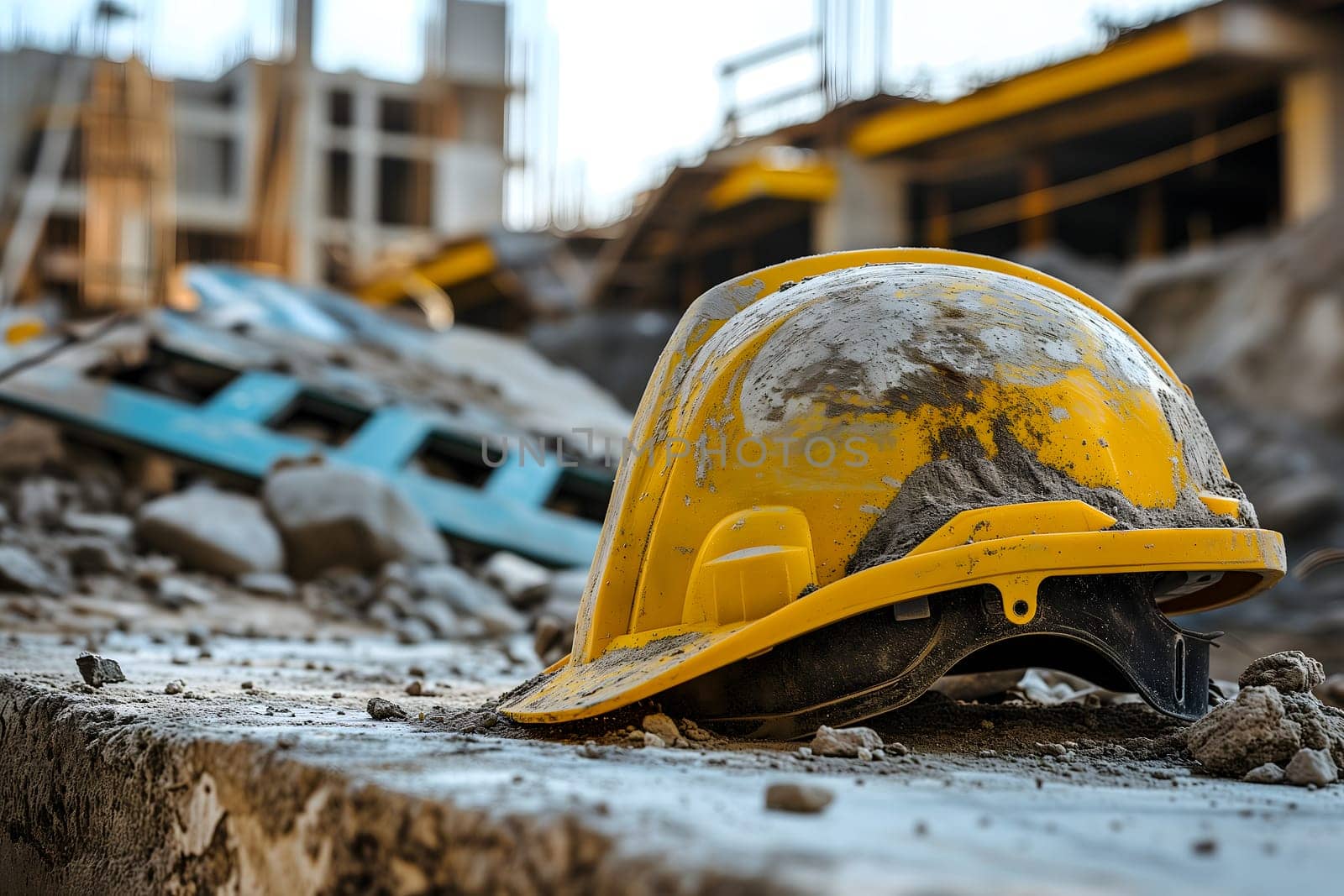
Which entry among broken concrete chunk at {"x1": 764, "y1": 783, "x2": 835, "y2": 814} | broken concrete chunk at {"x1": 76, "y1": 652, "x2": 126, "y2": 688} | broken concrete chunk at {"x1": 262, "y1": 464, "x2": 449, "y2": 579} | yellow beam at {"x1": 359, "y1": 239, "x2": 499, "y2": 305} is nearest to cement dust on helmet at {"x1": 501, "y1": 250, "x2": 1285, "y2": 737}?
broken concrete chunk at {"x1": 764, "y1": 783, "x2": 835, "y2": 814}

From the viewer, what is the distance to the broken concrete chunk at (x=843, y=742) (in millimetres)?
2314

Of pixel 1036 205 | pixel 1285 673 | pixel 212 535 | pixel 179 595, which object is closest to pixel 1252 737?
pixel 1285 673

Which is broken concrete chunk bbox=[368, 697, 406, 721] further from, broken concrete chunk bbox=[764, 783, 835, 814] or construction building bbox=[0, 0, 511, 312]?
construction building bbox=[0, 0, 511, 312]

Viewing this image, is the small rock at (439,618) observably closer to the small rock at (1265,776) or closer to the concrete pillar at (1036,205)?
the small rock at (1265,776)

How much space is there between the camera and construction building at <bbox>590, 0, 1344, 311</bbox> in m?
13.3

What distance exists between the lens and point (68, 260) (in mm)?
25797

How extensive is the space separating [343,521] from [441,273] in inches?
593

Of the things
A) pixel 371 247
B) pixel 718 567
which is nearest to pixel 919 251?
pixel 718 567

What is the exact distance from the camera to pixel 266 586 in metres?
6.51

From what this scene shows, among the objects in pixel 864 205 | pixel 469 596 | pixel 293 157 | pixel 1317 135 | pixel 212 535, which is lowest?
pixel 469 596

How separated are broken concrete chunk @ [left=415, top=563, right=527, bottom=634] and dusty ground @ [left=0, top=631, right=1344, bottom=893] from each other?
3.04 m

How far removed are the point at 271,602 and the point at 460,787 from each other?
487cm

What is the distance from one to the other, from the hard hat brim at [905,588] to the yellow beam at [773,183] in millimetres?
13729

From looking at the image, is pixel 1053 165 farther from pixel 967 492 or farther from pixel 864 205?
pixel 967 492
